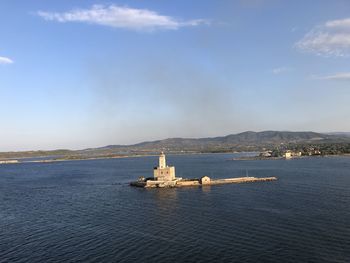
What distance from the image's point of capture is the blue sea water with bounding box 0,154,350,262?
2409 cm

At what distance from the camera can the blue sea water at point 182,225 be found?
24094 millimetres

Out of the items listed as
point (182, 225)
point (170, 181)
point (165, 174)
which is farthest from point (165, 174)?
point (182, 225)

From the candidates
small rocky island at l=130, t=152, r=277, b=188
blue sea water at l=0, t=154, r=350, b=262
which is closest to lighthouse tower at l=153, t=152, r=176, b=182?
small rocky island at l=130, t=152, r=277, b=188

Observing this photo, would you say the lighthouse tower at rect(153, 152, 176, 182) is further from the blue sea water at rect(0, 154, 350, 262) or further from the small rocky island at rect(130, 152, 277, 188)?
the blue sea water at rect(0, 154, 350, 262)

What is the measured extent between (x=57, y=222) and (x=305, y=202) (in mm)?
22333

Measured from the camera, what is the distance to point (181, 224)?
31.8 metres

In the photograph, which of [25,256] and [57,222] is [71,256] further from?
[57,222]

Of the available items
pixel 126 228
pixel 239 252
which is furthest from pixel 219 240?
pixel 126 228

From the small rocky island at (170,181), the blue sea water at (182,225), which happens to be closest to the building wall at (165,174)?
the small rocky island at (170,181)

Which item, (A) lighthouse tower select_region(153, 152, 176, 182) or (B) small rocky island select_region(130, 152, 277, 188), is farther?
(A) lighthouse tower select_region(153, 152, 176, 182)

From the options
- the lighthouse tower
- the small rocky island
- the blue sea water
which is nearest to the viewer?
the blue sea water

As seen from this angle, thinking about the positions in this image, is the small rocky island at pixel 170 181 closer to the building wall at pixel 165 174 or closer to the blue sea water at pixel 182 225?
the building wall at pixel 165 174

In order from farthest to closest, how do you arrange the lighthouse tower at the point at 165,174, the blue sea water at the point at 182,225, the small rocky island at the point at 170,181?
the lighthouse tower at the point at 165,174 < the small rocky island at the point at 170,181 < the blue sea water at the point at 182,225

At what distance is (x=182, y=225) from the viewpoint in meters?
31.4
